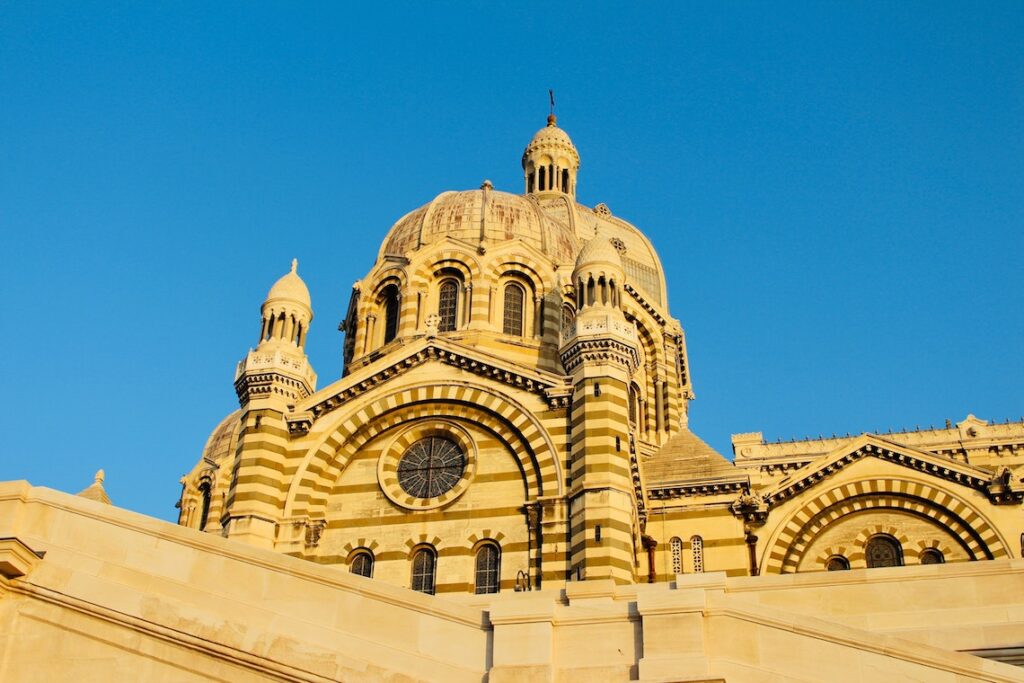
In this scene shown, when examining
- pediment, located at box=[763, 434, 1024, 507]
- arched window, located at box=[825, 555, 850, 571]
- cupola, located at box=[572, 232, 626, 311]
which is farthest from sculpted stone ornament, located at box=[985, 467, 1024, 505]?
cupola, located at box=[572, 232, 626, 311]

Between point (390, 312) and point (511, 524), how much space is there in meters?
9.90

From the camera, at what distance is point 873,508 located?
2873cm

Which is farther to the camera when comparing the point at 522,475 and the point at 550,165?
the point at 550,165

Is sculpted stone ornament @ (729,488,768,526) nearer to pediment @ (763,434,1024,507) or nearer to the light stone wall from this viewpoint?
pediment @ (763,434,1024,507)

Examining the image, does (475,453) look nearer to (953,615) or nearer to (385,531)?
(385,531)

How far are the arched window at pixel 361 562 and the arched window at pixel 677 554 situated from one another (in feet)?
25.4

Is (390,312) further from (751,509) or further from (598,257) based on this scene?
(751,509)

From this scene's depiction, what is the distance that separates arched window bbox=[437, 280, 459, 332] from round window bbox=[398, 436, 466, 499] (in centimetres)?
563

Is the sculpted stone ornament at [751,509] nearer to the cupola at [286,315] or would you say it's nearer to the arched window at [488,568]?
the arched window at [488,568]

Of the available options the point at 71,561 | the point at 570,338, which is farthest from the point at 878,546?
the point at 71,561

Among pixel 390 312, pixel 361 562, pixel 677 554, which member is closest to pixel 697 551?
pixel 677 554

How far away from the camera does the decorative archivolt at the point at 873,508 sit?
91.7 feet

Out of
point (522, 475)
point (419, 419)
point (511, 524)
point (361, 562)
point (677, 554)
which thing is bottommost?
point (361, 562)

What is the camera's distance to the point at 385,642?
540 inches
